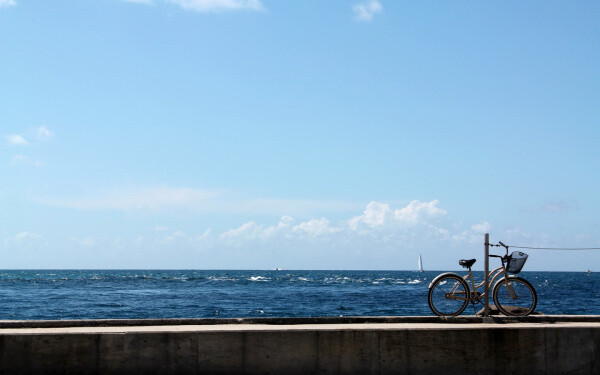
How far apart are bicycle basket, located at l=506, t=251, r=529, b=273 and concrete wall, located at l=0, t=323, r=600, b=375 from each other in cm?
291

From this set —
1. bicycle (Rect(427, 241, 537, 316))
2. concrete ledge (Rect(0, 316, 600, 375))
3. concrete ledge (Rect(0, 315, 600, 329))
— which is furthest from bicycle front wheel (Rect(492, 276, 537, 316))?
concrete ledge (Rect(0, 316, 600, 375))

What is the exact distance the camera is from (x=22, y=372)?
7973 millimetres

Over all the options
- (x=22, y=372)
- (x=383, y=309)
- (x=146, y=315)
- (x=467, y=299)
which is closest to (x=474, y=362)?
(x=467, y=299)

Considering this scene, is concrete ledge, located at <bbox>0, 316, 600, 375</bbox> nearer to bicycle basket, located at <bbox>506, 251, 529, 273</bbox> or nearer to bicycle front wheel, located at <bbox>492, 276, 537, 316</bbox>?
bicycle front wheel, located at <bbox>492, 276, 537, 316</bbox>

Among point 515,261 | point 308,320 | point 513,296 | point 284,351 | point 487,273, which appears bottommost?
point 284,351

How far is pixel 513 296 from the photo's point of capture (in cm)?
1134

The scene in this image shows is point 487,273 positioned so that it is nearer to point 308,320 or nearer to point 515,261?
point 515,261

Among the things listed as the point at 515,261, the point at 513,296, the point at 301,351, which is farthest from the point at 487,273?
the point at 301,351

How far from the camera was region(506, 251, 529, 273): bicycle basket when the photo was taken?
11289mm

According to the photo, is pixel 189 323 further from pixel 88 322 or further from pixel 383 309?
pixel 383 309

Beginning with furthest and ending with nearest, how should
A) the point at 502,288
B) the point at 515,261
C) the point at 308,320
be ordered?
the point at 502,288 < the point at 515,261 < the point at 308,320

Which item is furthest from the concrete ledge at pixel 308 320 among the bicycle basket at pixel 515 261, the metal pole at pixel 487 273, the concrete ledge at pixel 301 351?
the concrete ledge at pixel 301 351

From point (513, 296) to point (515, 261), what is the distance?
2.04 feet

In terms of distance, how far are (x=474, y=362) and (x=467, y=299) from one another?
298 centimetres
